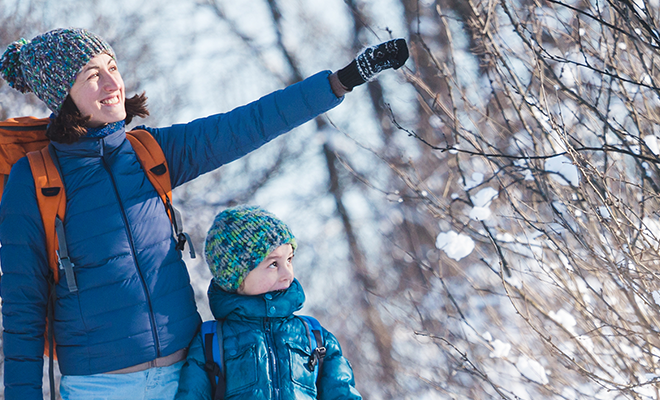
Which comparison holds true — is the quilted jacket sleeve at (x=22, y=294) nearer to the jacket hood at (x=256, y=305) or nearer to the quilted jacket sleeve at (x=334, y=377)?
the jacket hood at (x=256, y=305)

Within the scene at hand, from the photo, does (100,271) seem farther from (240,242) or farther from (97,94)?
(97,94)

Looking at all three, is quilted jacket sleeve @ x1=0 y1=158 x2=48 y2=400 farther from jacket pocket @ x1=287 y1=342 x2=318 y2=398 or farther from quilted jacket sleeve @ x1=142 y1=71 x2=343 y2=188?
jacket pocket @ x1=287 y1=342 x2=318 y2=398

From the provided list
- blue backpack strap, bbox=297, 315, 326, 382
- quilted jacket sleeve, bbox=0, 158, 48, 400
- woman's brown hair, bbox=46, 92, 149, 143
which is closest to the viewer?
quilted jacket sleeve, bbox=0, 158, 48, 400

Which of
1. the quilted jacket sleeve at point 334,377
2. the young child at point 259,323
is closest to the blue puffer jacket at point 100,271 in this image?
the young child at point 259,323

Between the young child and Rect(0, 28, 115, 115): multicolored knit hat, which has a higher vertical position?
Rect(0, 28, 115, 115): multicolored knit hat

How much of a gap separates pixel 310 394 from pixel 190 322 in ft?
1.34

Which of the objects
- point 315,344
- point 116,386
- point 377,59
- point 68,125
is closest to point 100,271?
point 116,386

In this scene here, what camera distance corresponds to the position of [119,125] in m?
1.75

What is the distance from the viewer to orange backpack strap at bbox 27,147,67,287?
159cm

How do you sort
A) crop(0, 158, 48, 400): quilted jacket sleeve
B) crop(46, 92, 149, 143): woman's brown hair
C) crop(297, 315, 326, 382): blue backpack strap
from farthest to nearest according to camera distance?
1. crop(297, 315, 326, 382): blue backpack strap
2. crop(46, 92, 149, 143): woman's brown hair
3. crop(0, 158, 48, 400): quilted jacket sleeve

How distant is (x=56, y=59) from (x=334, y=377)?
4.03ft

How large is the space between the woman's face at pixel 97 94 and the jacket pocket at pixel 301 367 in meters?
0.85

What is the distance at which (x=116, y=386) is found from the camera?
5.31ft

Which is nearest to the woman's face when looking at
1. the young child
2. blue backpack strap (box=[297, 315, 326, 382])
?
the young child
